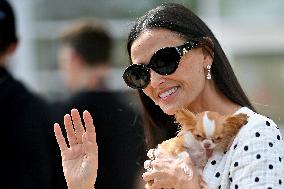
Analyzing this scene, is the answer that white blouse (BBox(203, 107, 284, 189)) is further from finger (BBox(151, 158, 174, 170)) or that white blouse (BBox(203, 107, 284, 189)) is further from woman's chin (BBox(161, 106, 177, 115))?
woman's chin (BBox(161, 106, 177, 115))

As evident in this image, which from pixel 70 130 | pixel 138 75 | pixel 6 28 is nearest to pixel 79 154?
pixel 70 130

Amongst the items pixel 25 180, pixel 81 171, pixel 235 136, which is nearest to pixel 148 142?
pixel 81 171

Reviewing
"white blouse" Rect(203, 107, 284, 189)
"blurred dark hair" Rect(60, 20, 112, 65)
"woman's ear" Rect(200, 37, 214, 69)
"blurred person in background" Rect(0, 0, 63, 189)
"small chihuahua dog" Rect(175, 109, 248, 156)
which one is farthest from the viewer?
"blurred dark hair" Rect(60, 20, 112, 65)

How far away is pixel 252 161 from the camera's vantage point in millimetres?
2496

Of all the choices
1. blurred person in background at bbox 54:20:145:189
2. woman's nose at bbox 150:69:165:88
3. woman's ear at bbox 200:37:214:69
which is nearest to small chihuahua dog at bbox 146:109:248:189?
woman's nose at bbox 150:69:165:88

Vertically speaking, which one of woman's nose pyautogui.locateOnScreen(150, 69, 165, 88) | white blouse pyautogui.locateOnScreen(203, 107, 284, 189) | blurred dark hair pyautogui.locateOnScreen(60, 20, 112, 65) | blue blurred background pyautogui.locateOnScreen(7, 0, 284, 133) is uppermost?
woman's nose pyautogui.locateOnScreen(150, 69, 165, 88)

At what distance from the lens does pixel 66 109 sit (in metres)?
4.80

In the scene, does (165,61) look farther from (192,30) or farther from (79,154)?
(79,154)

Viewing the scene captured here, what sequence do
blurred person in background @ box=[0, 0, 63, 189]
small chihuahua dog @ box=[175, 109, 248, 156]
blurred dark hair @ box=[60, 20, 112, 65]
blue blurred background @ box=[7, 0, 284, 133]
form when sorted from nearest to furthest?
small chihuahua dog @ box=[175, 109, 248, 156] < blurred person in background @ box=[0, 0, 63, 189] < blurred dark hair @ box=[60, 20, 112, 65] < blue blurred background @ box=[7, 0, 284, 133]

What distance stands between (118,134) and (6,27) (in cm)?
87

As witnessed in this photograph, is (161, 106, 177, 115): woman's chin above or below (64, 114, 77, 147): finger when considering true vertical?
above

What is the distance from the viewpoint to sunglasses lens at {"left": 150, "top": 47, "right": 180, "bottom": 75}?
2707 mm

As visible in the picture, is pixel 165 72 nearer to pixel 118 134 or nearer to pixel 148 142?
pixel 148 142

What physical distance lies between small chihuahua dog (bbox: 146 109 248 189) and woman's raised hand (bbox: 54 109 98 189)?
0.95ft
